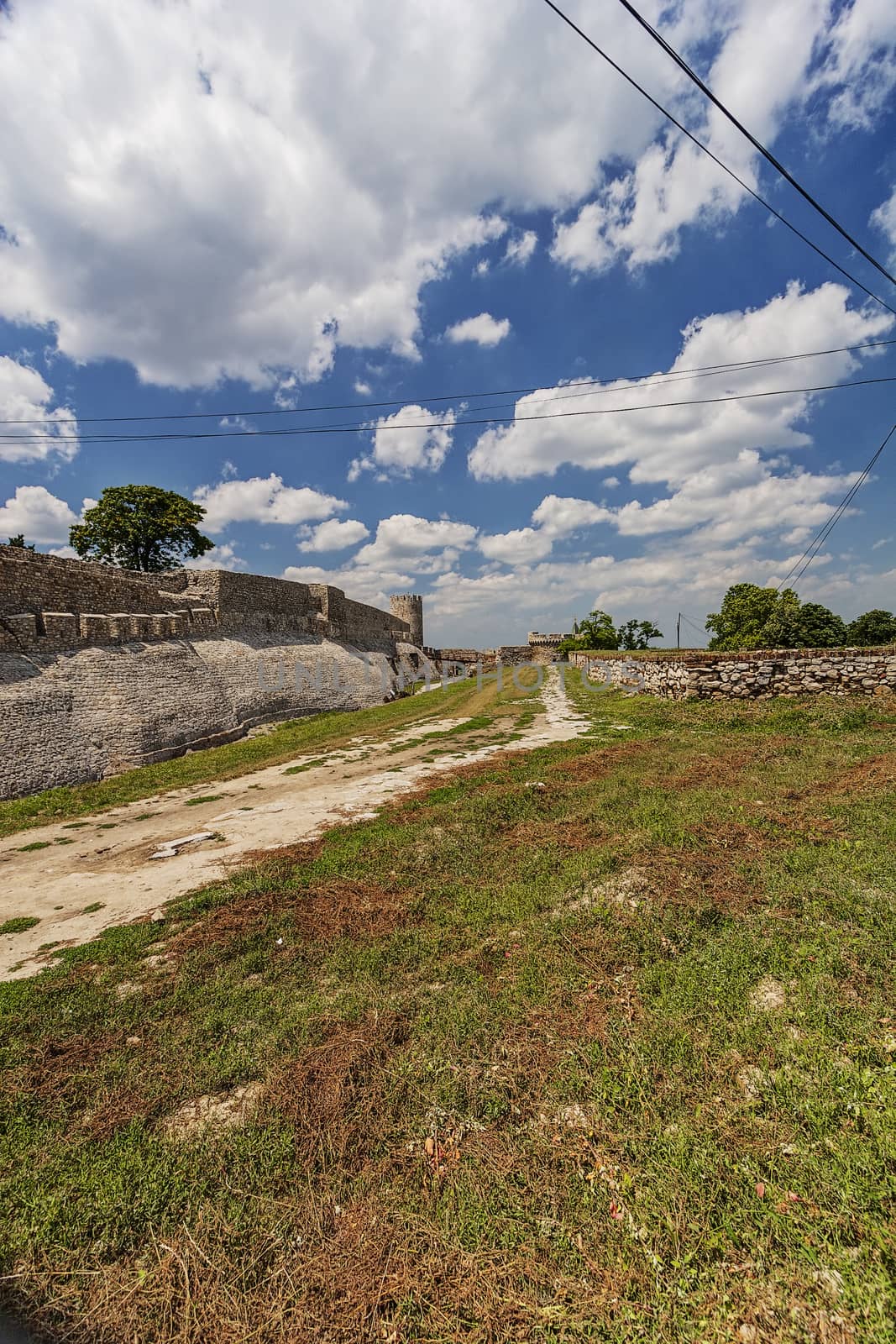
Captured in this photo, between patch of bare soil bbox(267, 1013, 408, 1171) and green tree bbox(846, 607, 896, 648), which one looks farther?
green tree bbox(846, 607, 896, 648)

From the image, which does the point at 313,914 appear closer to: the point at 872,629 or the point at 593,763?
the point at 593,763

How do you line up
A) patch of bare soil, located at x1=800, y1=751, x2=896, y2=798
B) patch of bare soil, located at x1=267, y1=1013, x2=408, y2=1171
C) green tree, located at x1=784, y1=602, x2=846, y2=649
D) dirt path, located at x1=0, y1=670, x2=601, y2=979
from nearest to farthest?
patch of bare soil, located at x1=267, y1=1013, x2=408, y2=1171, dirt path, located at x1=0, y1=670, x2=601, y2=979, patch of bare soil, located at x1=800, y1=751, x2=896, y2=798, green tree, located at x1=784, y1=602, x2=846, y2=649

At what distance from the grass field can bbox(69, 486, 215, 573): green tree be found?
138 ft

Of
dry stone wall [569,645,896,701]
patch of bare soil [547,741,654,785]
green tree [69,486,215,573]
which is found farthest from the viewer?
green tree [69,486,215,573]

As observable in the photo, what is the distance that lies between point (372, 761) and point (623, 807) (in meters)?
7.85

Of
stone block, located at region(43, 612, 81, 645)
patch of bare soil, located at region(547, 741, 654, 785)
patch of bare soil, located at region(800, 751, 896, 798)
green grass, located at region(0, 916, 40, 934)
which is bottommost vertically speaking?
green grass, located at region(0, 916, 40, 934)

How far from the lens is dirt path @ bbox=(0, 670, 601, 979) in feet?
20.9

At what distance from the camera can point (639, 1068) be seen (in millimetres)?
3410

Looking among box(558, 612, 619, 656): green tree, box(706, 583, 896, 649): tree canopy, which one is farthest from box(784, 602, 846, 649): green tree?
box(558, 612, 619, 656): green tree

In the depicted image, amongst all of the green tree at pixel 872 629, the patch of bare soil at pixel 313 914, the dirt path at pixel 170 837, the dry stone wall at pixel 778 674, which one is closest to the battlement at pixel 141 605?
the dirt path at pixel 170 837

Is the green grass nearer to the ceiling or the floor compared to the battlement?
nearer to the floor

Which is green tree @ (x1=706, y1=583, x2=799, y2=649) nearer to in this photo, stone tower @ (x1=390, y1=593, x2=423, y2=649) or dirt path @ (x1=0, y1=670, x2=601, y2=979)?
stone tower @ (x1=390, y1=593, x2=423, y2=649)

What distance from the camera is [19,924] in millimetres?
6250

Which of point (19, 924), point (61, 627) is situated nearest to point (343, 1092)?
point (19, 924)
